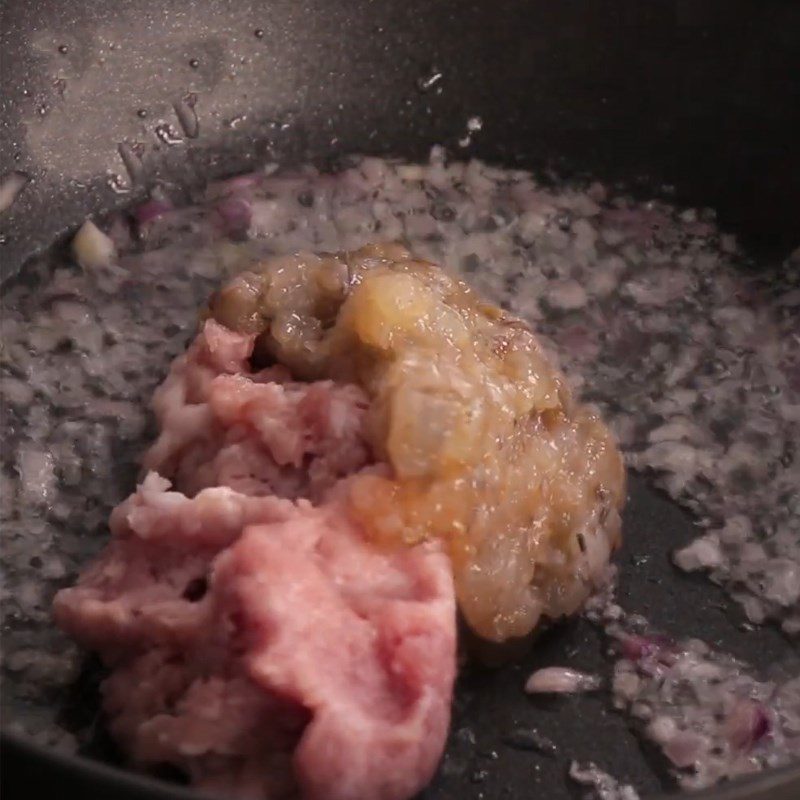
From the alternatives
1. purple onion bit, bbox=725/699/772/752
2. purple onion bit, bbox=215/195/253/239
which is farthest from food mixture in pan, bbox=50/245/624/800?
purple onion bit, bbox=215/195/253/239

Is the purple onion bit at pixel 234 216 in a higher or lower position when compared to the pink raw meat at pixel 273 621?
higher

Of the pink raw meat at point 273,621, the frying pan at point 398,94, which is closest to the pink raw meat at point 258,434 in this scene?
the pink raw meat at point 273,621

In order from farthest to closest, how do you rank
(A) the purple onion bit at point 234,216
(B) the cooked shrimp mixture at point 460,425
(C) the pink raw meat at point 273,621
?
(A) the purple onion bit at point 234,216 < (B) the cooked shrimp mixture at point 460,425 < (C) the pink raw meat at point 273,621

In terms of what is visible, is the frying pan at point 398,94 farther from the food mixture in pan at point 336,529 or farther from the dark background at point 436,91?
the food mixture in pan at point 336,529

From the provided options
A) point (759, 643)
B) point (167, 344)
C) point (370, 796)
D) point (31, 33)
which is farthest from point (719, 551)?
point (31, 33)

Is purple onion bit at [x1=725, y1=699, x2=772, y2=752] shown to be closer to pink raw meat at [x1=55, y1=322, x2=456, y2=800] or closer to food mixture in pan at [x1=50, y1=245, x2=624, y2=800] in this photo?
food mixture in pan at [x1=50, y1=245, x2=624, y2=800]
